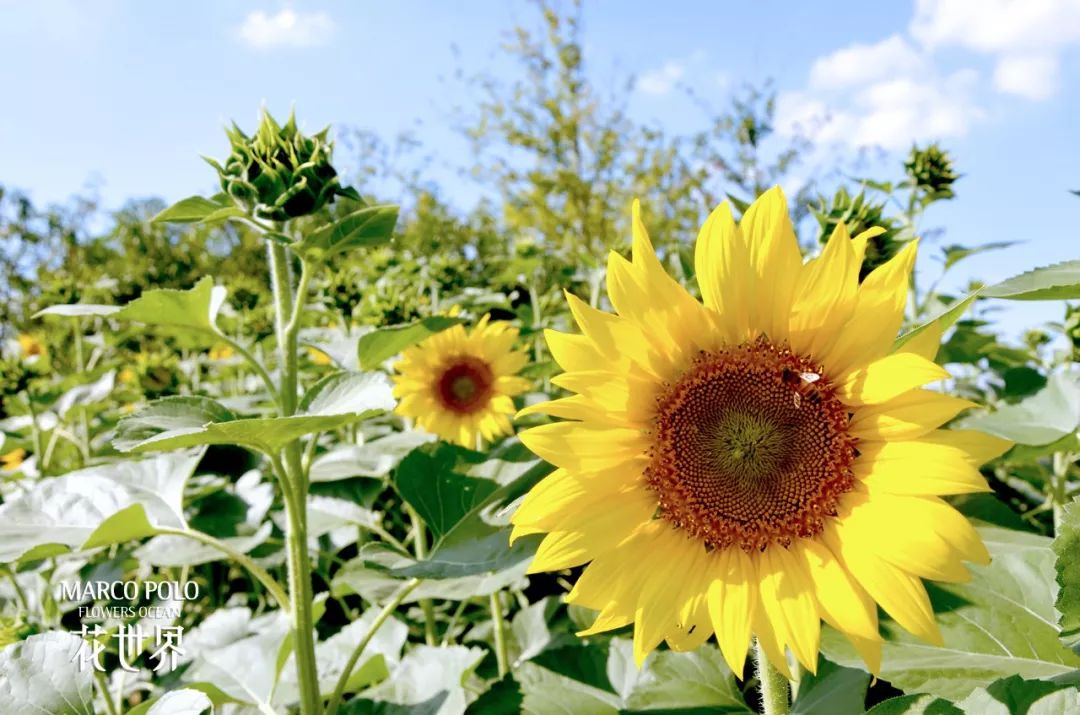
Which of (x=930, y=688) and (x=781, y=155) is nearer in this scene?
(x=930, y=688)

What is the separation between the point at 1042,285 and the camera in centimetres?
82

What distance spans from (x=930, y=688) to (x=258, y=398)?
2.18 m

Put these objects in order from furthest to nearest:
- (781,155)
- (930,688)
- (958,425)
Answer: (781,155) → (958,425) → (930,688)

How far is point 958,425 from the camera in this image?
6.64ft

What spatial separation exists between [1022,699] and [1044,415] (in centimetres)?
101

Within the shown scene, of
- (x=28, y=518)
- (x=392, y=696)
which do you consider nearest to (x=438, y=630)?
(x=392, y=696)

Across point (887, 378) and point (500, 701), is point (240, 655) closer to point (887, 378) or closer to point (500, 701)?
→ point (500, 701)

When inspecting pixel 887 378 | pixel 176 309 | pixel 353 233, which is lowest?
pixel 887 378

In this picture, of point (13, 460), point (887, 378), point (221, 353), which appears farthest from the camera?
point (221, 353)

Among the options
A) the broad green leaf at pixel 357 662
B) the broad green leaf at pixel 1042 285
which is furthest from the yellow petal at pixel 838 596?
the broad green leaf at pixel 357 662

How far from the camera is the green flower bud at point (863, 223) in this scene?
4.58 feet

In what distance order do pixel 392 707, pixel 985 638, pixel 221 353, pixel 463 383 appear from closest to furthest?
pixel 985 638, pixel 392 707, pixel 463 383, pixel 221 353

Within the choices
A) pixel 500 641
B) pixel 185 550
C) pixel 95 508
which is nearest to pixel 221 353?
pixel 185 550

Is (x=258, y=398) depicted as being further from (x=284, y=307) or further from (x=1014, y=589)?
(x=1014, y=589)
